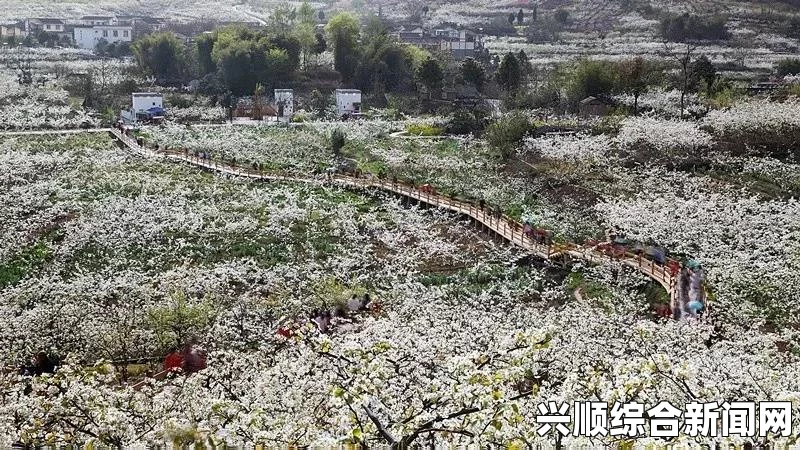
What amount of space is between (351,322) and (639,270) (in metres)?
9.59

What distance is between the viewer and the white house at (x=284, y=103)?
58219 millimetres

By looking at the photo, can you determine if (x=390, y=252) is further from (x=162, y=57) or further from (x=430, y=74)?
(x=162, y=57)

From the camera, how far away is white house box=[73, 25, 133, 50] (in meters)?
94.9

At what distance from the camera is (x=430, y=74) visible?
6116 centimetres

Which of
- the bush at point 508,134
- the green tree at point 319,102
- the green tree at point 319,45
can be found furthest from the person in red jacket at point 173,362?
the green tree at point 319,45

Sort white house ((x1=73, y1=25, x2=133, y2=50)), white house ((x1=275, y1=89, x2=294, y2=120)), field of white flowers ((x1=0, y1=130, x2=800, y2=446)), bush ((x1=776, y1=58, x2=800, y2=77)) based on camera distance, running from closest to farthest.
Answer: field of white flowers ((x1=0, y1=130, x2=800, y2=446)) < white house ((x1=275, y1=89, x2=294, y2=120)) < bush ((x1=776, y1=58, x2=800, y2=77)) < white house ((x1=73, y1=25, x2=133, y2=50))

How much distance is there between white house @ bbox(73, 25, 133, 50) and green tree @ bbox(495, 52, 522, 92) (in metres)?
51.4

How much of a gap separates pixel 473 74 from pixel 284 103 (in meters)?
15.2

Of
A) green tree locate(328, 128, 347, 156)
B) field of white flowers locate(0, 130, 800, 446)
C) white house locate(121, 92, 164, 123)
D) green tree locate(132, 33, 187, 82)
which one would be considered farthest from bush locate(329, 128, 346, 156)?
green tree locate(132, 33, 187, 82)

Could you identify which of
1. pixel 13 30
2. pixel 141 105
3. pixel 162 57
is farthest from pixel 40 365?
pixel 13 30

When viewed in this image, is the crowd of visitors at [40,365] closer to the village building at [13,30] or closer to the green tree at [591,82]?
the green tree at [591,82]

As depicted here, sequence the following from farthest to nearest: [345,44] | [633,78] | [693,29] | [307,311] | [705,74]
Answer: [693,29] < [345,44] < [705,74] < [633,78] < [307,311]

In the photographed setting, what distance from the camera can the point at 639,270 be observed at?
25406 millimetres

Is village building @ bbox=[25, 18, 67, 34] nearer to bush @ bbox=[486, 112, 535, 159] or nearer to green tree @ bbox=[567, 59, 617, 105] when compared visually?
green tree @ bbox=[567, 59, 617, 105]
